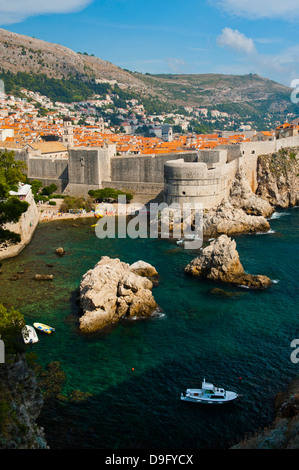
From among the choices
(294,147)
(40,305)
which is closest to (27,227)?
(40,305)

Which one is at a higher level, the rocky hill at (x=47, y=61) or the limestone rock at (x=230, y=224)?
the rocky hill at (x=47, y=61)

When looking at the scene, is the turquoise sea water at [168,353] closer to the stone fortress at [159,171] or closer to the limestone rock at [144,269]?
the limestone rock at [144,269]

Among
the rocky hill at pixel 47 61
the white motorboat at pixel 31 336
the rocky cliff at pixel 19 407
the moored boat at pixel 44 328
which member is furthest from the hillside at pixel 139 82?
the rocky cliff at pixel 19 407

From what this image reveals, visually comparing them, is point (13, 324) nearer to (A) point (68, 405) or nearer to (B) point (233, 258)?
(A) point (68, 405)

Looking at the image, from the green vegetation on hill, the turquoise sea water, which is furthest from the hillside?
the turquoise sea water

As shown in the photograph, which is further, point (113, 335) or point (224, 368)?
point (113, 335)

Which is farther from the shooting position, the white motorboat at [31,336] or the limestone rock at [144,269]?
the limestone rock at [144,269]

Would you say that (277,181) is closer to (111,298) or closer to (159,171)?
(159,171)
